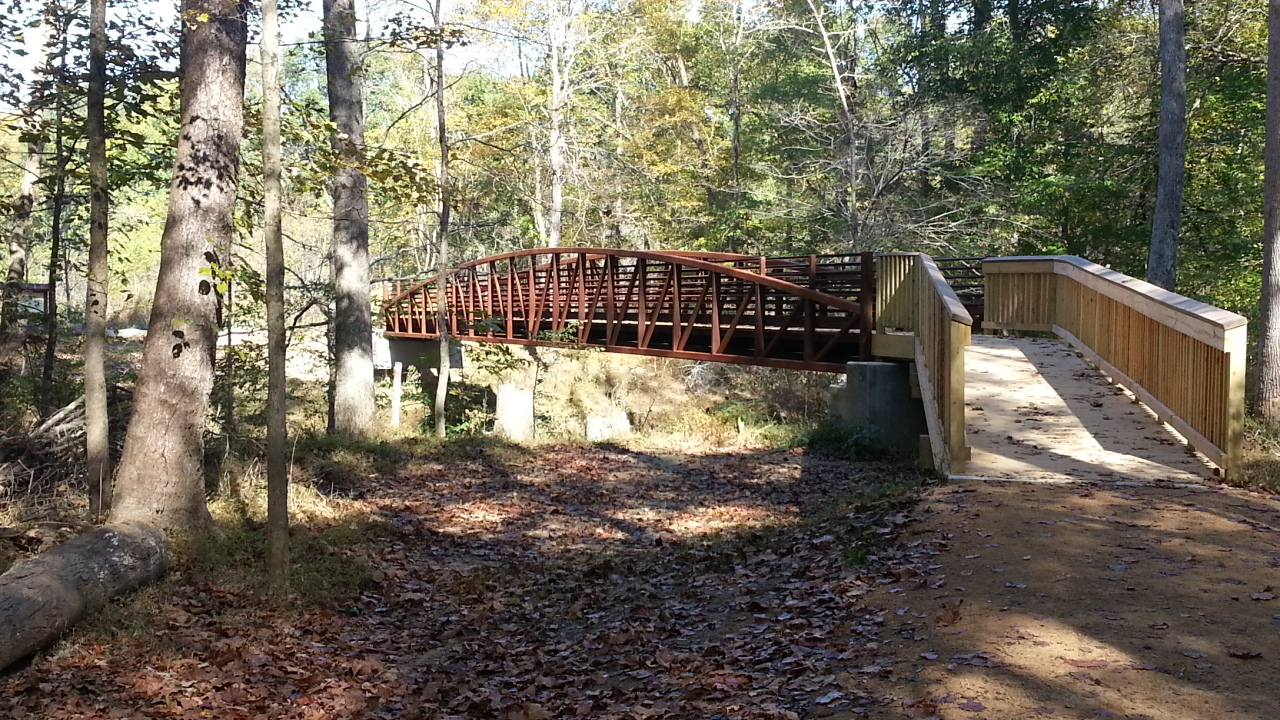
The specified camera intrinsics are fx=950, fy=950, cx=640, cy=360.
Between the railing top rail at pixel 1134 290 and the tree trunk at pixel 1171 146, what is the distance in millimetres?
4235

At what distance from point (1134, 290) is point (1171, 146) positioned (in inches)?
346

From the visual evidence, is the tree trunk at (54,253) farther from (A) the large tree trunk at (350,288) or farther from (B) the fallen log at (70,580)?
(A) the large tree trunk at (350,288)

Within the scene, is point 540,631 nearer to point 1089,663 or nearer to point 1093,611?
point 1093,611

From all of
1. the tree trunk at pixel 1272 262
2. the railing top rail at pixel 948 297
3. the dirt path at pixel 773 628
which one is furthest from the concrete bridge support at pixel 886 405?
the dirt path at pixel 773 628

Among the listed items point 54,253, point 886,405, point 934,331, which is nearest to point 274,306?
point 54,253

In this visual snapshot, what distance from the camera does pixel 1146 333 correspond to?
1012 cm

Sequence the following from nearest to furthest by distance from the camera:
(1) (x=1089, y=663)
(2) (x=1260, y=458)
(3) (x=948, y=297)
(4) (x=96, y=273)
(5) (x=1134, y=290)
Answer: (1) (x=1089, y=663) < (4) (x=96, y=273) < (3) (x=948, y=297) < (2) (x=1260, y=458) < (5) (x=1134, y=290)

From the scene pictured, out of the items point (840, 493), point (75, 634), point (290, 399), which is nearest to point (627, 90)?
point (290, 399)

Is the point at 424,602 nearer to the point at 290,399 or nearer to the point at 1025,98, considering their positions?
the point at 290,399

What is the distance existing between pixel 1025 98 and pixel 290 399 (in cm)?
2014

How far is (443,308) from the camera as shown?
17969mm

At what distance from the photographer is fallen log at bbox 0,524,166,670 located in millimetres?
5500

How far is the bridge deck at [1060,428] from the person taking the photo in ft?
28.6

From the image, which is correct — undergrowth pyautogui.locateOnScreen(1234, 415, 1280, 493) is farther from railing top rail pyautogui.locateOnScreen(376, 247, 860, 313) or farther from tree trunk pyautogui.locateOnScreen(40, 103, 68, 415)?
tree trunk pyautogui.locateOnScreen(40, 103, 68, 415)
